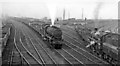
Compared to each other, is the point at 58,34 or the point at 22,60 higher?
the point at 58,34

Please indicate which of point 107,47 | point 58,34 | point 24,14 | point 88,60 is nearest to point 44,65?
point 88,60

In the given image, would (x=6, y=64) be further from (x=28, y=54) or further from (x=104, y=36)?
(x=104, y=36)

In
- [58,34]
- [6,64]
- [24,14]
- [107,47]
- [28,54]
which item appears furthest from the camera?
[24,14]

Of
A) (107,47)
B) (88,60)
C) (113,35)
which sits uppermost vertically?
(113,35)

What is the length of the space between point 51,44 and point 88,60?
774 cm

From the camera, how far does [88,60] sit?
683 inches

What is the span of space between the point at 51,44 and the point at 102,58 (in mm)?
8030

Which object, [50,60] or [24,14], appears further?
[24,14]

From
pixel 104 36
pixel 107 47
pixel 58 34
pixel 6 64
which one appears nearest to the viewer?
pixel 6 64

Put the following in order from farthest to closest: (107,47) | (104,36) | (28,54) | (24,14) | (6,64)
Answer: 1. (24,14)
2. (28,54)
3. (104,36)
4. (107,47)
5. (6,64)

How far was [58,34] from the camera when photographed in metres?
23.2

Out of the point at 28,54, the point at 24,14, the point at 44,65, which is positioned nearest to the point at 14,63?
the point at 44,65

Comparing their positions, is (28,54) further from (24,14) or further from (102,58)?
(24,14)

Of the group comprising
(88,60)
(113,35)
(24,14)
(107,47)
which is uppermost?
(24,14)
